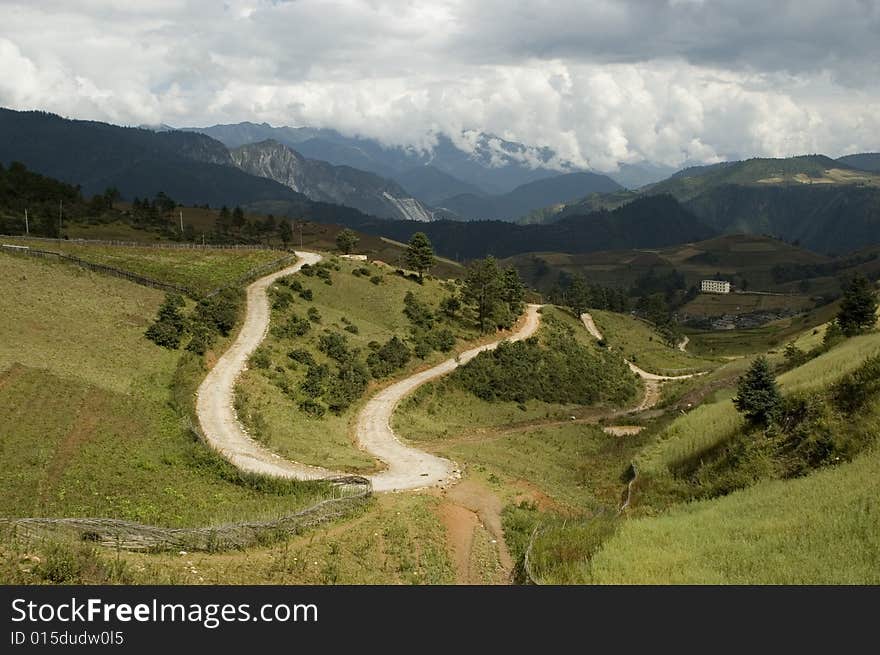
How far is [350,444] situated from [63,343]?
22.3 m

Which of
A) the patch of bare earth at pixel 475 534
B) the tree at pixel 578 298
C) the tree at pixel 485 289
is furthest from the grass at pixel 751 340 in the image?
the patch of bare earth at pixel 475 534

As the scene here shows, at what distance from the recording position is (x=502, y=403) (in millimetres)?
69625

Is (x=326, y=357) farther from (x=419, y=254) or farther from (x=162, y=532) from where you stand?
(x=162, y=532)

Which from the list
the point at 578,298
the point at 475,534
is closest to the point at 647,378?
the point at 578,298

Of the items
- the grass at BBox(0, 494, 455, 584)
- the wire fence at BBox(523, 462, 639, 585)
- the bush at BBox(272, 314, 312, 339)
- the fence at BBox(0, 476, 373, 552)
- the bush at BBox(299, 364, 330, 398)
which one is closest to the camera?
the grass at BBox(0, 494, 455, 584)

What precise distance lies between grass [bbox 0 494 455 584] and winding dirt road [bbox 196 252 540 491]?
21.4ft

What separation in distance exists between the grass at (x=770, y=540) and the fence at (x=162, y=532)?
1139cm

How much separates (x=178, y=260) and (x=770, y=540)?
8707 cm

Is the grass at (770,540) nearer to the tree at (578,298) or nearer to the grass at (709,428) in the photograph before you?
the grass at (709,428)

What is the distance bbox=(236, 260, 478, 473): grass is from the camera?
132 feet

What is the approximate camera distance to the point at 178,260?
294ft

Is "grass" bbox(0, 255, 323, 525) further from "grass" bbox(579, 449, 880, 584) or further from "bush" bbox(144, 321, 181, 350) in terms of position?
"grass" bbox(579, 449, 880, 584)

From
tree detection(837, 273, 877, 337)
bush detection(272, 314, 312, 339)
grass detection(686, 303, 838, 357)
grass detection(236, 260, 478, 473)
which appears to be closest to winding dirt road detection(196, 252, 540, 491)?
grass detection(236, 260, 478, 473)

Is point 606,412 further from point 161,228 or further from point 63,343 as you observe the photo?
point 161,228
